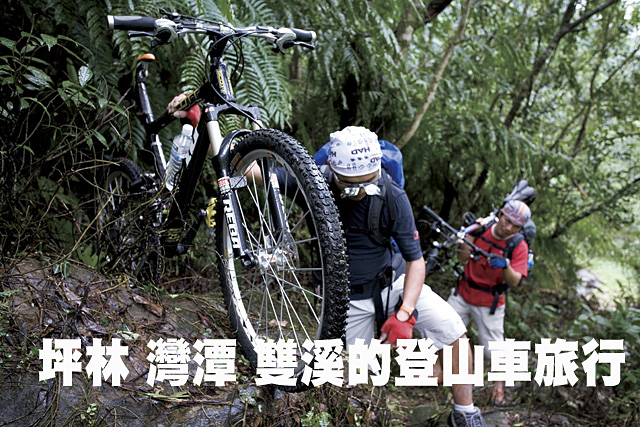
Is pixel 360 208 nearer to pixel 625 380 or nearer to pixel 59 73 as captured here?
pixel 59 73

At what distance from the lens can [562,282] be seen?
8227 mm

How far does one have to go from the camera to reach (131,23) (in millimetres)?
2670

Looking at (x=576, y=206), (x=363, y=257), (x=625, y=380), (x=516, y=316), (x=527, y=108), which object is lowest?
(x=625, y=380)

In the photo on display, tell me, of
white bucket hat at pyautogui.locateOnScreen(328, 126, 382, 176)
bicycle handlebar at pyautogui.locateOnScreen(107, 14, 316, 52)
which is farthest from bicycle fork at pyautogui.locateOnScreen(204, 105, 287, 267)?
white bucket hat at pyautogui.locateOnScreen(328, 126, 382, 176)

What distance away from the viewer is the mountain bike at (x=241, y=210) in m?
2.30

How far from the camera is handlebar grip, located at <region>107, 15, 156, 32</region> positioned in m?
2.62

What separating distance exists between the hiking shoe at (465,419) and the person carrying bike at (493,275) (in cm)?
171

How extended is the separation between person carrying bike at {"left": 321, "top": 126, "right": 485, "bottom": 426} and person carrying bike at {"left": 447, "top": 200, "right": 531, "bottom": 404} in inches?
72.0

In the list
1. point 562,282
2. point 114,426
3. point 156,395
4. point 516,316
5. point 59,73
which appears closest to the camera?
point 114,426

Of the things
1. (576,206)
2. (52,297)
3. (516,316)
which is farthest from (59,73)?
(576,206)

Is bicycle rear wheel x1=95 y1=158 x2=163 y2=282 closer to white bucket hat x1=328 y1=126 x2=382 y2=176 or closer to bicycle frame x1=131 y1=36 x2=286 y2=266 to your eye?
bicycle frame x1=131 y1=36 x2=286 y2=266

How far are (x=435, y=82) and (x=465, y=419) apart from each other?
124 inches

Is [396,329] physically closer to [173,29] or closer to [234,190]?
[234,190]

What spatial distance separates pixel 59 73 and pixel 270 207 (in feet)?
7.91
